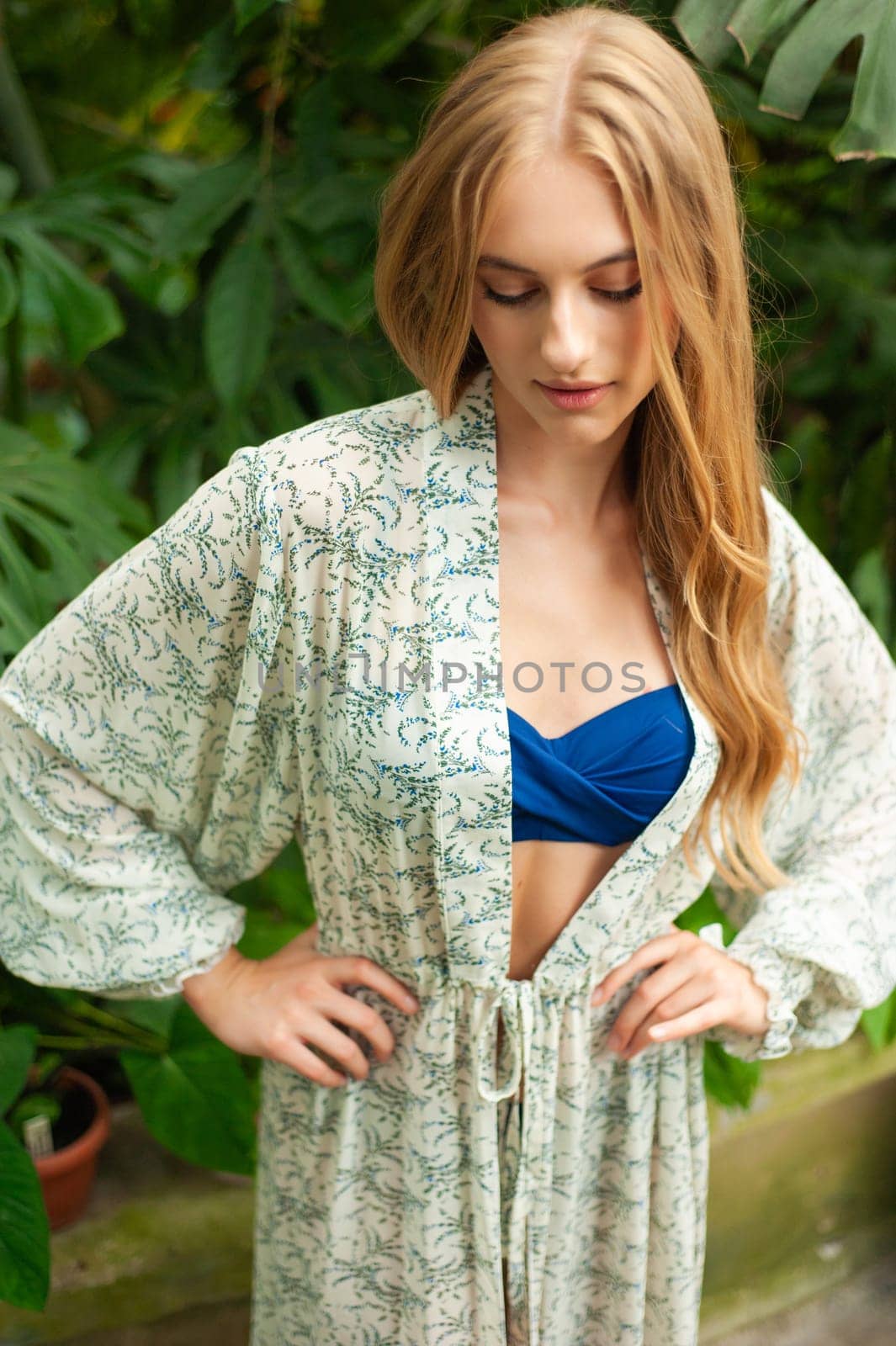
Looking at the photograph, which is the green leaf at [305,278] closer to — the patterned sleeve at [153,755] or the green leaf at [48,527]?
the green leaf at [48,527]

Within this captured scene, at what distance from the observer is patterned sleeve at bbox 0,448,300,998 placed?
885 millimetres

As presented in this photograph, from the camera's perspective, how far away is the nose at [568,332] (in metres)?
0.78

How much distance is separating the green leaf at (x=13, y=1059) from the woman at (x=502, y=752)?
0.66ft

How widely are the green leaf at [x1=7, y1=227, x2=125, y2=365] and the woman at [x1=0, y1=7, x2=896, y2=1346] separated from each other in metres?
0.51

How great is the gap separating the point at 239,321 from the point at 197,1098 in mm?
861

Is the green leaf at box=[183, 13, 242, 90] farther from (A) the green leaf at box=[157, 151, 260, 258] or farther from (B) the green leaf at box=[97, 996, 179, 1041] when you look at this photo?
(B) the green leaf at box=[97, 996, 179, 1041]

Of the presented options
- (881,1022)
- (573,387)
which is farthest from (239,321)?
(881,1022)

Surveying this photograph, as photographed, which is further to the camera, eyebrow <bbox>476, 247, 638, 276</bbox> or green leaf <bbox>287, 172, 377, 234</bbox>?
green leaf <bbox>287, 172, 377, 234</bbox>

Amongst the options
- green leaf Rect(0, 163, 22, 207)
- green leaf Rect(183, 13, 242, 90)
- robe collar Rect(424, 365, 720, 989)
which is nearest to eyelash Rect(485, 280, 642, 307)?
robe collar Rect(424, 365, 720, 989)

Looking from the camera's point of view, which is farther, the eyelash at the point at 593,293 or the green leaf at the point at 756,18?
the green leaf at the point at 756,18

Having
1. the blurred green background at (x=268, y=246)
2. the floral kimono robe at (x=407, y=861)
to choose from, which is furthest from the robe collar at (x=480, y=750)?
the blurred green background at (x=268, y=246)

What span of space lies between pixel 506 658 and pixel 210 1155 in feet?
2.14

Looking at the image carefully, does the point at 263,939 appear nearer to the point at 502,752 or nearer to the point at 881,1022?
the point at 502,752

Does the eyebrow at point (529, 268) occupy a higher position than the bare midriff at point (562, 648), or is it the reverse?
the eyebrow at point (529, 268)
